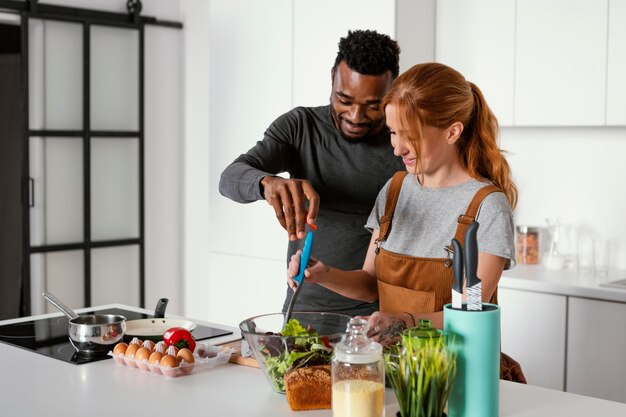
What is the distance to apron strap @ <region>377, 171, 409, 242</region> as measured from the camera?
7.43 feet

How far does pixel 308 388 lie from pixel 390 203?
2.45 ft

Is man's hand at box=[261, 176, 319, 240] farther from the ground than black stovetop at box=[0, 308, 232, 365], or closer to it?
farther from the ground

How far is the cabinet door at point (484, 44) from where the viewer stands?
151 inches

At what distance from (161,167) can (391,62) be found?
9.54ft

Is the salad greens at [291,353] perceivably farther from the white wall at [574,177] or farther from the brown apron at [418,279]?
the white wall at [574,177]

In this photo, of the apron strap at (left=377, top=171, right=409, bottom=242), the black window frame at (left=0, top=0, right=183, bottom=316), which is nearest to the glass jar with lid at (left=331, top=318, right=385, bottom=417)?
the apron strap at (left=377, top=171, right=409, bottom=242)

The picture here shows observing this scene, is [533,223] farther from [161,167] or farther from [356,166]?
[161,167]

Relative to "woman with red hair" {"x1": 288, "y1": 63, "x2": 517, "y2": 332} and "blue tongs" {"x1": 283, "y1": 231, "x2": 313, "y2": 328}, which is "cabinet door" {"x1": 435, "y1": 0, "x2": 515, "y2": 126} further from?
"blue tongs" {"x1": 283, "y1": 231, "x2": 313, "y2": 328}

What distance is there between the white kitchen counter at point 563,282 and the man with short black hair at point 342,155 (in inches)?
46.3

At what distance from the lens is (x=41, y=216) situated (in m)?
4.60

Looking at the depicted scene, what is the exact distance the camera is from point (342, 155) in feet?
8.41

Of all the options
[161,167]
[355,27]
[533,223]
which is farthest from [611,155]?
[161,167]

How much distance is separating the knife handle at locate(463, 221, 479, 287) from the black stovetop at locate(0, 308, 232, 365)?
100 cm

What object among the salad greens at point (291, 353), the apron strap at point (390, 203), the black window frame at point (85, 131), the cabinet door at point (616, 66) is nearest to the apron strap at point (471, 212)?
the apron strap at point (390, 203)
